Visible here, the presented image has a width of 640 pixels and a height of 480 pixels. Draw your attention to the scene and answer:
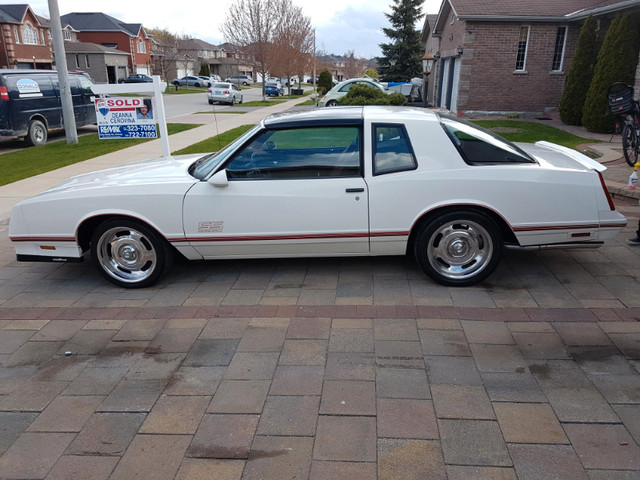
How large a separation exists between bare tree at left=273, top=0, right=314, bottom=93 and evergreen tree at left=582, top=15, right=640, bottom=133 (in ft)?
94.3

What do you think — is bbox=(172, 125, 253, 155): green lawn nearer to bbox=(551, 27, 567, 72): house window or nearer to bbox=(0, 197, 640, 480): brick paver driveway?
bbox=(0, 197, 640, 480): brick paver driveway

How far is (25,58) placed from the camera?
47.8 m

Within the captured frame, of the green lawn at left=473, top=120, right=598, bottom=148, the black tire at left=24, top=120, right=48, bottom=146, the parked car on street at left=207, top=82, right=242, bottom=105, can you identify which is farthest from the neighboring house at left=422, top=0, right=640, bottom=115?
the parked car on street at left=207, top=82, right=242, bottom=105

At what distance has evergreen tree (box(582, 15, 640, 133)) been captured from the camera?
14.0 metres

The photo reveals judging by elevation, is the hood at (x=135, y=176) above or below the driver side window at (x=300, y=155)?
below

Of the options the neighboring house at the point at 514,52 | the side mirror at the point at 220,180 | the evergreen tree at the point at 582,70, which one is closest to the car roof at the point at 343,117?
the side mirror at the point at 220,180

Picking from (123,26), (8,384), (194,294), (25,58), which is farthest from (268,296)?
(123,26)

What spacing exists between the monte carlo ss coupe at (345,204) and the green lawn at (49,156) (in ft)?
22.2

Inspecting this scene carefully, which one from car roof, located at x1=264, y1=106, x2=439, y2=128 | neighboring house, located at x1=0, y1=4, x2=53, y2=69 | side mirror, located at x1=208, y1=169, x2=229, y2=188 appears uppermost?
neighboring house, located at x1=0, y1=4, x2=53, y2=69

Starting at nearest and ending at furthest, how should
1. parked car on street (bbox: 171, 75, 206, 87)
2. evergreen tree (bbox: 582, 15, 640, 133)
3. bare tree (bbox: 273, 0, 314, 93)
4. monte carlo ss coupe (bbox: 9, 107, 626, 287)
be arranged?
1. monte carlo ss coupe (bbox: 9, 107, 626, 287)
2. evergreen tree (bbox: 582, 15, 640, 133)
3. bare tree (bbox: 273, 0, 314, 93)
4. parked car on street (bbox: 171, 75, 206, 87)

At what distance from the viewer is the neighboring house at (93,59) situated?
191 ft

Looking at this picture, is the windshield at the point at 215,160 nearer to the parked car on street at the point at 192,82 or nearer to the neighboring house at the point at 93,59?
the neighboring house at the point at 93,59

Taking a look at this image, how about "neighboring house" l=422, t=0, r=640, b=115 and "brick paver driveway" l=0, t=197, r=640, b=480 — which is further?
"neighboring house" l=422, t=0, r=640, b=115

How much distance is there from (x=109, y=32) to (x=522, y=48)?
63078mm
